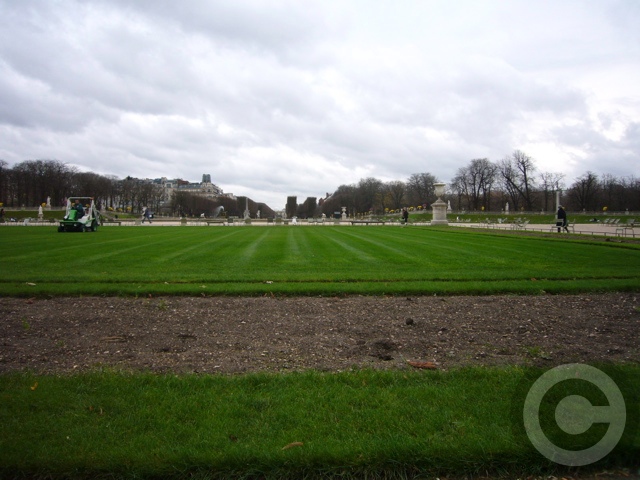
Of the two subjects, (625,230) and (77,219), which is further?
(77,219)

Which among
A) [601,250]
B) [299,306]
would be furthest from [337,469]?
[601,250]

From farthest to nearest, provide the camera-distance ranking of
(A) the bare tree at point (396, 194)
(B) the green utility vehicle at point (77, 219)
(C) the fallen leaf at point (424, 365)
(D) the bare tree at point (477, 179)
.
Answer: (A) the bare tree at point (396, 194), (D) the bare tree at point (477, 179), (B) the green utility vehicle at point (77, 219), (C) the fallen leaf at point (424, 365)

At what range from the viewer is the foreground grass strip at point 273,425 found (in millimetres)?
3520

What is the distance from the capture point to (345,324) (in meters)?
8.02

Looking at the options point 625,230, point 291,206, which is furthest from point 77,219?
point 291,206

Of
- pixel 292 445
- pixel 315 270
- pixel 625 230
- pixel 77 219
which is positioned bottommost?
pixel 292 445

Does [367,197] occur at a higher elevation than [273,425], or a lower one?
higher

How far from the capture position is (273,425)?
4016mm

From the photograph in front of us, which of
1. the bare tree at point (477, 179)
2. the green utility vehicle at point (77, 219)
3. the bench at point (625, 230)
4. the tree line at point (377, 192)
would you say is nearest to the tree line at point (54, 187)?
the tree line at point (377, 192)

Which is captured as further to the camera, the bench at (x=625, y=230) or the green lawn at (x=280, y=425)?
the bench at (x=625, y=230)

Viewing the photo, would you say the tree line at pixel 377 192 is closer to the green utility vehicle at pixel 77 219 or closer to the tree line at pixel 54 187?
the tree line at pixel 54 187

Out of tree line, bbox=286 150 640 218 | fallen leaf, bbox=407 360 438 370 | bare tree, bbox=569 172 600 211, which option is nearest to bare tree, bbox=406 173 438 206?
tree line, bbox=286 150 640 218

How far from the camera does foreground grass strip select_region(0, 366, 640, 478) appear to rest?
3.52m

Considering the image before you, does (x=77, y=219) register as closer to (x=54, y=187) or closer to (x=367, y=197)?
(x=54, y=187)
